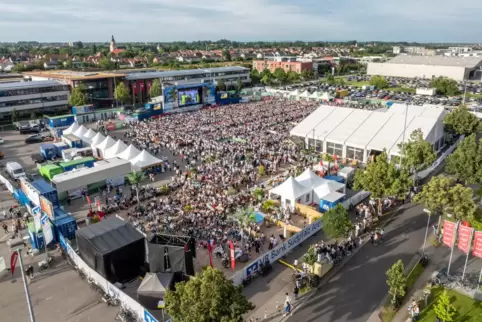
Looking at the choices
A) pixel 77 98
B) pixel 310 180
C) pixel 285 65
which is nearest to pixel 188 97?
pixel 77 98

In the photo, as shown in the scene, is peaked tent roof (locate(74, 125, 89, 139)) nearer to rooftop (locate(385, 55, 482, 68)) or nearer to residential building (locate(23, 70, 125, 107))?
residential building (locate(23, 70, 125, 107))

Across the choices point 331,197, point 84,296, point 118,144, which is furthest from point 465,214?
point 118,144

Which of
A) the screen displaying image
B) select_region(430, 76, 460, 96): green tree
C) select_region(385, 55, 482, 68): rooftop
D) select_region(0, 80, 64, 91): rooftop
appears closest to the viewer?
select_region(0, 80, 64, 91): rooftop

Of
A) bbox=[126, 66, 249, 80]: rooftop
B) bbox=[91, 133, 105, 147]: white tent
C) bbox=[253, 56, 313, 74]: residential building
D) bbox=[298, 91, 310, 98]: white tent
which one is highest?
bbox=[253, 56, 313, 74]: residential building

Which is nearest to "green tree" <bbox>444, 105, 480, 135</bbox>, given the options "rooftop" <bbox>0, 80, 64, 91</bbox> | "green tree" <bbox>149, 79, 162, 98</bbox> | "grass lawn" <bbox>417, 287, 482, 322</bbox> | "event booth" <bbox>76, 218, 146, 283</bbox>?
"grass lawn" <bbox>417, 287, 482, 322</bbox>

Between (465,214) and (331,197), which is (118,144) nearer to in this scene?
(331,197)

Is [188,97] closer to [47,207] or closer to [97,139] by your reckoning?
[97,139]

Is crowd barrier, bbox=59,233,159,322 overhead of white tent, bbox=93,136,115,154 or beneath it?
beneath
